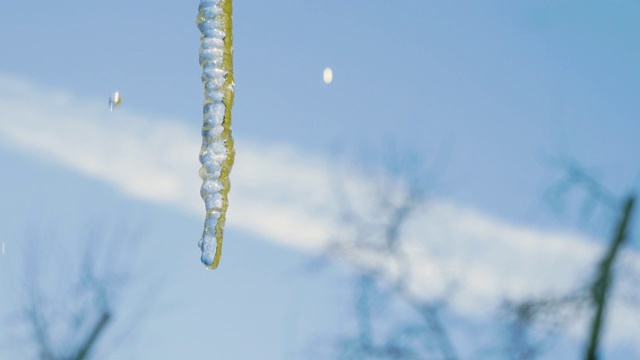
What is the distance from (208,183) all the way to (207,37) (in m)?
0.60

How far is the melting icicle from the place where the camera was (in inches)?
136

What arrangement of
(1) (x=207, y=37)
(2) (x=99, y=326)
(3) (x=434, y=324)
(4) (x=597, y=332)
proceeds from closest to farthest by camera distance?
(1) (x=207, y=37) < (4) (x=597, y=332) < (3) (x=434, y=324) < (2) (x=99, y=326)

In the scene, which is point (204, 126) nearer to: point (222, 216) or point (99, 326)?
point (222, 216)

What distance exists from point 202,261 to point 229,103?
671 millimetres

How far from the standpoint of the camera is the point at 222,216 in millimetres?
3527

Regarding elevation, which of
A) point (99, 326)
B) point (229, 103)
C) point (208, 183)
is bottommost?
point (99, 326)

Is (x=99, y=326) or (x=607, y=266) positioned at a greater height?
(x=607, y=266)

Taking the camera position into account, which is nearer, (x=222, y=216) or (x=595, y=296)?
(x=222, y=216)

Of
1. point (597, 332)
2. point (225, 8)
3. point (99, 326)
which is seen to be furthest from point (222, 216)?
point (99, 326)

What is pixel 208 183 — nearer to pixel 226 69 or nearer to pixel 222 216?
pixel 222 216

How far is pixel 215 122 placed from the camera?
354cm

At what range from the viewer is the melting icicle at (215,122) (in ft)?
11.4

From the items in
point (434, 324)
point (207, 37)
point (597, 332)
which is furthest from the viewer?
point (434, 324)

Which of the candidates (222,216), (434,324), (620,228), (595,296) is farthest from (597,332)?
(222,216)
